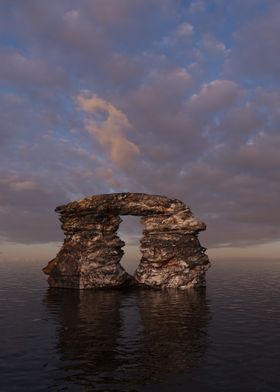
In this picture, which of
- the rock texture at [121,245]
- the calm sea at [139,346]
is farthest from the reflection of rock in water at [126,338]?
the rock texture at [121,245]

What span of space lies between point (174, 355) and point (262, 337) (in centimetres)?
908

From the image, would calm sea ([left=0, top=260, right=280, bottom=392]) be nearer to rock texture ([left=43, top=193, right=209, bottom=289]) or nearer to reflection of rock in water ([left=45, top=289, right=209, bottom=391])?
reflection of rock in water ([left=45, top=289, right=209, bottom=391])

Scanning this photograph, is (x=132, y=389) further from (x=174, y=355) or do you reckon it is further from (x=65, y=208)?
(x=65, y=208)

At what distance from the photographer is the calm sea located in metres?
19.7

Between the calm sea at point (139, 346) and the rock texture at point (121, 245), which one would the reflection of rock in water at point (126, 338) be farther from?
the rock texture at point (121, 245)

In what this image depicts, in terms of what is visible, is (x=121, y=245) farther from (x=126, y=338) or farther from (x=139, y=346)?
(x=139, y=346)

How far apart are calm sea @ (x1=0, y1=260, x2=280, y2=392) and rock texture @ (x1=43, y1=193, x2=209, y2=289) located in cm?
1326

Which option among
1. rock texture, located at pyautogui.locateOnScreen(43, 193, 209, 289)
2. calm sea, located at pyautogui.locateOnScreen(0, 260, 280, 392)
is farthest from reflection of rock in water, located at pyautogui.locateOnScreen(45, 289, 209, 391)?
rock texture, located at pyautogui.locateOnScreen(43, 193, 209, 289)

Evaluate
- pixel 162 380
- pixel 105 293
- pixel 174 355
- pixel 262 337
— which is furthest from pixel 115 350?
pixel 105 293

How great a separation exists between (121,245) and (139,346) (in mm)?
36275

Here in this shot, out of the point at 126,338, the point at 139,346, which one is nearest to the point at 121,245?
the point at 126,338

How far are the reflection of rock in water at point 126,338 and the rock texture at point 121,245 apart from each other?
10251 millimetres

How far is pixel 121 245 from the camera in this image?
6225 cm

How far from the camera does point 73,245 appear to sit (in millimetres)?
61156
